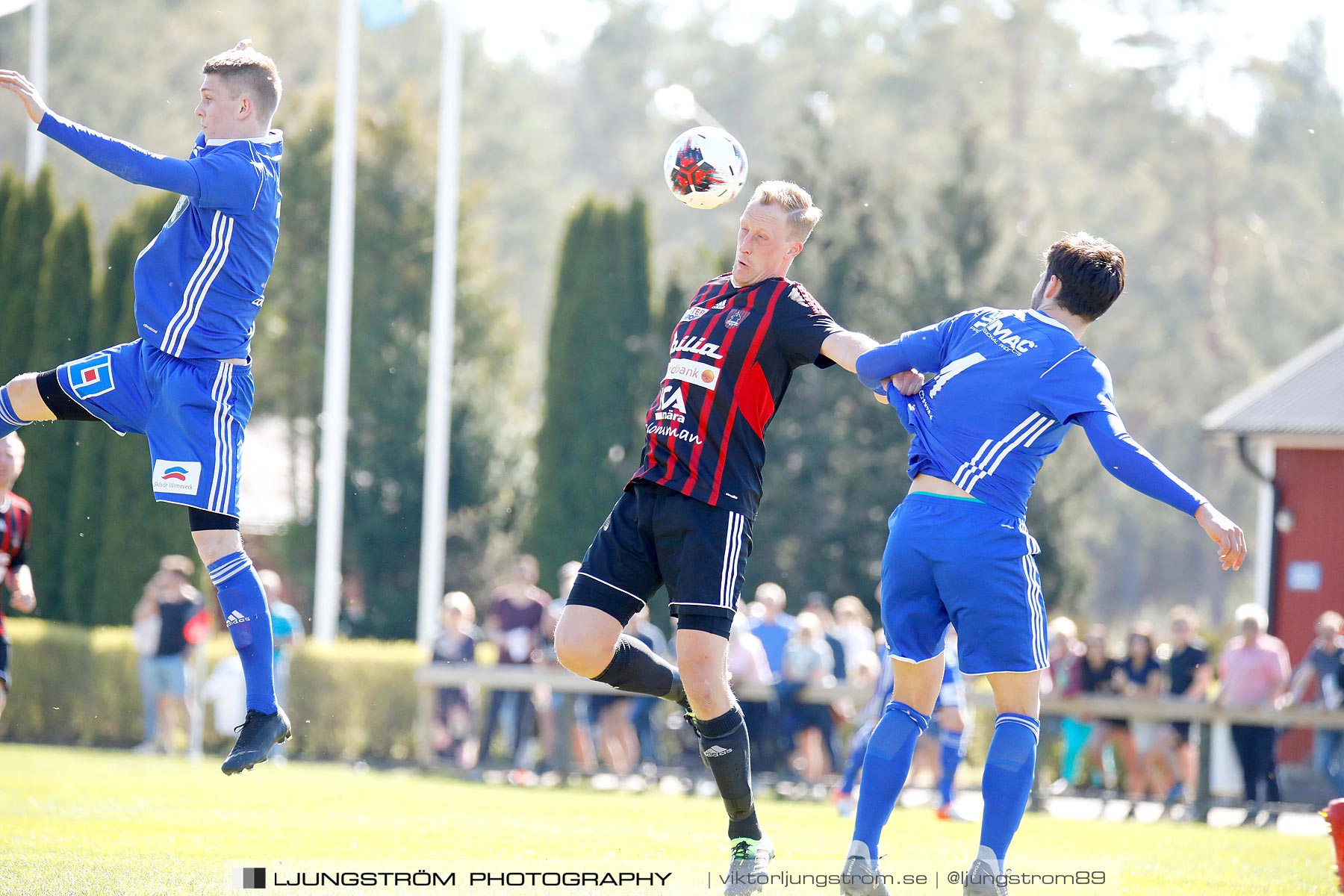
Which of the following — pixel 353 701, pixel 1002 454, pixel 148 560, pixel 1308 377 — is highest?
pixel 1308 377

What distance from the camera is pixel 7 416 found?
6203 millimetres

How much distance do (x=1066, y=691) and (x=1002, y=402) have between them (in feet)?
33.7

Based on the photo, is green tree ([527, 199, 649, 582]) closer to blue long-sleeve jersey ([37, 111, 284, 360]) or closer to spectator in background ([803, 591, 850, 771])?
spectator in background ([803, 591, 850, 771])

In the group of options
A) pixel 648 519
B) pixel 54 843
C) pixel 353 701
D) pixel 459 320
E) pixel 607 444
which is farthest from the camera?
pixel 459 320

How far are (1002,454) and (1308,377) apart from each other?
15582mm

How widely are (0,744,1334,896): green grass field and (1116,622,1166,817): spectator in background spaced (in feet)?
10.3

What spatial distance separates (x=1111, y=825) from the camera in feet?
37.2

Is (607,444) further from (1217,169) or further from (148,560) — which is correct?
(1217,169)

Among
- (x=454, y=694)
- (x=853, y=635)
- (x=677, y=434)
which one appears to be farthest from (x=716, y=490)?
(x=454, y=694)

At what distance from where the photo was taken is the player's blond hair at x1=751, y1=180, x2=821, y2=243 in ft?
19.6

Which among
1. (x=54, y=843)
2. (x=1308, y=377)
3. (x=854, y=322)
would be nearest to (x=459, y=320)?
(x=854, y=322)

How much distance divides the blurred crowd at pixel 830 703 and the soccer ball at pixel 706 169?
767 centimetres

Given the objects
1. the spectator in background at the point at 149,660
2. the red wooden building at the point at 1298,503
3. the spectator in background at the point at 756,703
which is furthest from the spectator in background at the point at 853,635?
the spectator in background at the point at 149,660

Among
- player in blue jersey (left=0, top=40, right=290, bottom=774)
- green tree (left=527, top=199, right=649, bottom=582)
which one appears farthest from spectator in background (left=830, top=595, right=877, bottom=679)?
player in blue jersey (left=0, top=40, right=290, bottom=774)
